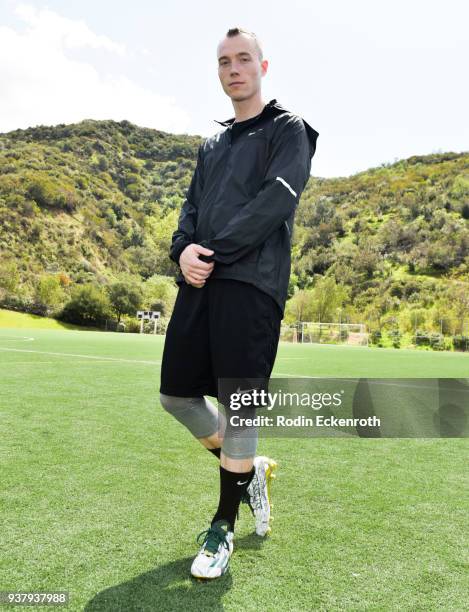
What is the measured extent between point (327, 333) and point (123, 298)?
68.4 ft

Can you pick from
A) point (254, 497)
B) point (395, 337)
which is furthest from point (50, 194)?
point (254, 497)

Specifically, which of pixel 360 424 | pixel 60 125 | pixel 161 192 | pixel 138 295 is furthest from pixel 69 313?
pixel 60 125

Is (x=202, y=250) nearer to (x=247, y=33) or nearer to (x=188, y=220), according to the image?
(x=188, y=220)

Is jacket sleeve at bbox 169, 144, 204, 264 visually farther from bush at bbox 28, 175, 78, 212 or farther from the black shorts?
bush at bbox 28, 175, 78, 212

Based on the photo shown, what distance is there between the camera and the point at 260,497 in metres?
2.56

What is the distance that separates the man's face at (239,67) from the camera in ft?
8.06

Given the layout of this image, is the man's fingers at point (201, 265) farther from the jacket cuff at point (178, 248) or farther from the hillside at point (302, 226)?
the hillside at point (302, 226)

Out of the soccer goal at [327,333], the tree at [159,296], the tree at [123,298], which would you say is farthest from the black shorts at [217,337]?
the tree at [159,296]

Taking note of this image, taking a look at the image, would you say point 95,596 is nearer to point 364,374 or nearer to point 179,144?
point 364,374

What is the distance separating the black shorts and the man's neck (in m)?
0.79

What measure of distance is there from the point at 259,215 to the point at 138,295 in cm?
5268

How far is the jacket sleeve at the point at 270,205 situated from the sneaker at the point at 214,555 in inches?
40.9

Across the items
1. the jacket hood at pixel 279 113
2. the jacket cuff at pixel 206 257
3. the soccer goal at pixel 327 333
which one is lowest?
the soccer goal at pixel 327 333

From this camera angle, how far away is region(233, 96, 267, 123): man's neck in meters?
2.54
